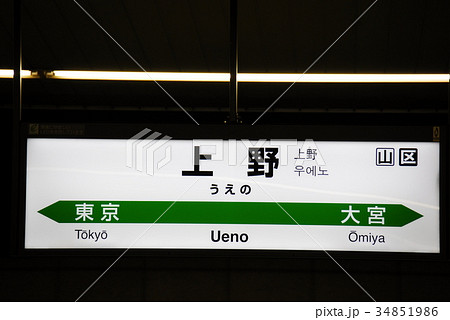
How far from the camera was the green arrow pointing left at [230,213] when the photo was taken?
262 cm

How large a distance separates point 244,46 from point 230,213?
6.05ft

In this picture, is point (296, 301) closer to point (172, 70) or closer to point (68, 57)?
point (172, 70)

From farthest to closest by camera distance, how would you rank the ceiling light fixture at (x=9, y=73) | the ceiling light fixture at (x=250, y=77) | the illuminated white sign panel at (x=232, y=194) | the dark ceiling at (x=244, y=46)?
the ceiling light fixture at (x=9, y=73) → the ceiling light fixture at (x=250, y=77) → the dark ceiling at (x=244, y=46) → the illuminated white sign panel at (x=232, y=194)

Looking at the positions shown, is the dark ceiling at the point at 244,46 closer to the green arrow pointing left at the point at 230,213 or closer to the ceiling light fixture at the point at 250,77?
the ceiling light fixture at the point at 250,77

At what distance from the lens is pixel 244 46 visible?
163 inches

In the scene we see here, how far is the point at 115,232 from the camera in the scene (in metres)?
2.67

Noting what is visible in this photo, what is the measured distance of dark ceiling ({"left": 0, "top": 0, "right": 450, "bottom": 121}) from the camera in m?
3.80

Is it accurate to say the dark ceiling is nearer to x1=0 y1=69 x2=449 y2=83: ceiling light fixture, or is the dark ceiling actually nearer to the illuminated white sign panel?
x1=0 y1=69 x2=449 y2=83: ceiling light fixture

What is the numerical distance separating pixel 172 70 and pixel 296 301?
6.20ft

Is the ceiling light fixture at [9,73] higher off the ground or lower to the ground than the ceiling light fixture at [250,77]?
higher

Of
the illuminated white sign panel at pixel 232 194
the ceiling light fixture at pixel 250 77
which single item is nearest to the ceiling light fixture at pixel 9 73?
Result: the ceiling light fixture at pixel 250 77

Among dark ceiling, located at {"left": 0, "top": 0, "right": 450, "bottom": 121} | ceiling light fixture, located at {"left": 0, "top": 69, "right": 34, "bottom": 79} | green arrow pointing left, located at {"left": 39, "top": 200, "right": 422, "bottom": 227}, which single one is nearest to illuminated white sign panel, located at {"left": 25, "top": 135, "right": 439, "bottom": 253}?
green arrow pointing left, located at {"left": 39, "top": 200, "right": 422, "bottom": 227}

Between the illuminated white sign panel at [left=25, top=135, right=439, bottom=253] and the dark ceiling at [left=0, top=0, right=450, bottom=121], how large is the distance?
1.46 metres

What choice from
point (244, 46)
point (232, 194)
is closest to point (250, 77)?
point (244, 46)
